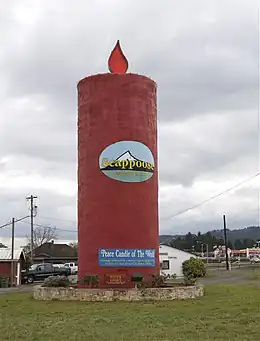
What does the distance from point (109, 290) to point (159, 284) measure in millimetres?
2952

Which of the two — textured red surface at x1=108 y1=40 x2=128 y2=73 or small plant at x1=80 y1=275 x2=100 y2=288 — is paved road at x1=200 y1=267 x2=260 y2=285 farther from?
textured red surface at x1=108 y1=40 x2=128 y2=73

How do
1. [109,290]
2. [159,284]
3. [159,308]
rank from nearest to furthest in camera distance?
[159,308]
[109,290]
[159,284]

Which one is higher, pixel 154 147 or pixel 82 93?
pixel 82 93

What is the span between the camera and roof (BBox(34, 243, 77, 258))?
94.4 m

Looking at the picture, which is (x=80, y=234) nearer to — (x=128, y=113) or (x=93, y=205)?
(x=93, y=205)

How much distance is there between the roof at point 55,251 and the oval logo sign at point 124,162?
65692 millimetres

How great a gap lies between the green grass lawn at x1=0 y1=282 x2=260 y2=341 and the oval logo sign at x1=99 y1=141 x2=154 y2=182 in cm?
654

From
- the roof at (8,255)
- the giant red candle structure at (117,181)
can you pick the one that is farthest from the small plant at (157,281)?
the roof at (8,255)

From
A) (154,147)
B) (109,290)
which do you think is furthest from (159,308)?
(154,147)

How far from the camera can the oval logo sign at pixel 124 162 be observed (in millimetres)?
28734

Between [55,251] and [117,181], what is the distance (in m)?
70.0

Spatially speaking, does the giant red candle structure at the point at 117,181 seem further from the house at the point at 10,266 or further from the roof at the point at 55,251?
the roof at the point at 55,251

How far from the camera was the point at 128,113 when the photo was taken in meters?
29.4

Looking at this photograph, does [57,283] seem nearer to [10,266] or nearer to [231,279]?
[231,279]
